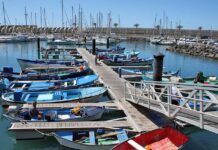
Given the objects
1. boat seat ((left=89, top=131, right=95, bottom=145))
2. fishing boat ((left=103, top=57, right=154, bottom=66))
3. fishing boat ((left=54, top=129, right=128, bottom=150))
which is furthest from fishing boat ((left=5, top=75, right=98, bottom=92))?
fishing boat ((left=103, top=57, right=154, bottom=66))

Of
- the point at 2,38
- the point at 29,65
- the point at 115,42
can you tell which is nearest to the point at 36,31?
the point at 2,38

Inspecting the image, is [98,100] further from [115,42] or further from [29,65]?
[115,42]

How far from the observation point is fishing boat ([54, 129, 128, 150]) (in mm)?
12055

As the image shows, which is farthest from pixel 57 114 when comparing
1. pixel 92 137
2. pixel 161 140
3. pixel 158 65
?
pixel 158 65

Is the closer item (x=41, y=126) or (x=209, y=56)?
(x=41, y=126)

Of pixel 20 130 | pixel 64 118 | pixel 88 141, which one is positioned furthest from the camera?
pixel 64 118

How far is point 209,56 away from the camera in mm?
57031

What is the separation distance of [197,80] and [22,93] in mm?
12637

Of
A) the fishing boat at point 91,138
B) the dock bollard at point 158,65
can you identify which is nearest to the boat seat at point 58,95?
the fishing boat at point 91,138

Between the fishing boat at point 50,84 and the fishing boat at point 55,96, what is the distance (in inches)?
43.8

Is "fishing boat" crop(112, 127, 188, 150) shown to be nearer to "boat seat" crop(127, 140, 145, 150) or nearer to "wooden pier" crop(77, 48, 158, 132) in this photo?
"boat seat" crop(127, 140, 145, 150)

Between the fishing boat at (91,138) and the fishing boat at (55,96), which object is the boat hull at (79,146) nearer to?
the fishing boat at (91,138)

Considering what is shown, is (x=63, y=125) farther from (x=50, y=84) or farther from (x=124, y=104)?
(x=50, y=84)

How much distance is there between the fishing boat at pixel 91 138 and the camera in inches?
475
